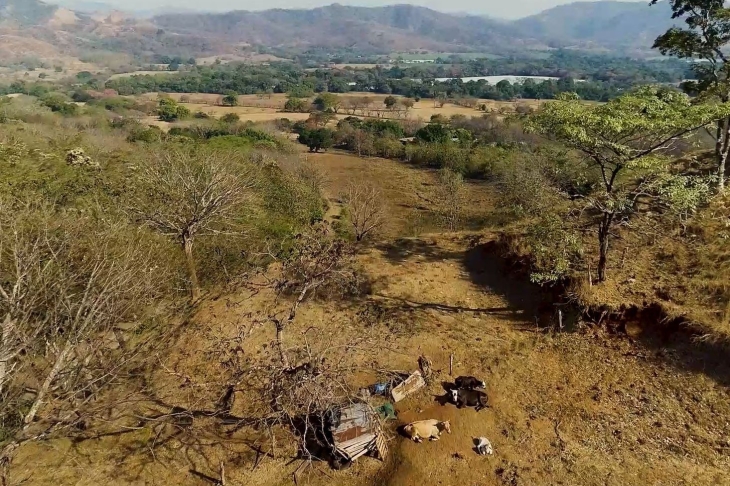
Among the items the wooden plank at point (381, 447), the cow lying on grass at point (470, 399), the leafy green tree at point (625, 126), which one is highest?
the leafy green tree at point (625, 126)

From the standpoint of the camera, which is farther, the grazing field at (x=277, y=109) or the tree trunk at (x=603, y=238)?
the grazing field at (x=277, y=109)

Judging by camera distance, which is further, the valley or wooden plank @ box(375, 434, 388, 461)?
wooden plank @ box(375, 434, 388, 461)

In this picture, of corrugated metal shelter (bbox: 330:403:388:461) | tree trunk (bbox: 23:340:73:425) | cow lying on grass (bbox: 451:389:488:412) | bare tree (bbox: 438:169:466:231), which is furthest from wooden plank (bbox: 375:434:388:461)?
bare tree (bbox: 438:169:466:231)

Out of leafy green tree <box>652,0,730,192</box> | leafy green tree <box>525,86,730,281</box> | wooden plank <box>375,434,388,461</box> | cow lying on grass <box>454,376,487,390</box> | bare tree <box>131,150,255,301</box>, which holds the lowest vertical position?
wooden plank <box>375,434,388,461</box>

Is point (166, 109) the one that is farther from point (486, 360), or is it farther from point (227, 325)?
point (486, 360)

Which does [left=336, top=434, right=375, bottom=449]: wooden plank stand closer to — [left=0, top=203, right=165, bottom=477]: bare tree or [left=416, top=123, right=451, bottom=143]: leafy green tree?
[left=0, top=203, right=165, bottom=477]: bare tree

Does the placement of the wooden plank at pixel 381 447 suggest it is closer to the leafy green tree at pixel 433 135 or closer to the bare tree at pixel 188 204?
the bare tree at pixel 188 204

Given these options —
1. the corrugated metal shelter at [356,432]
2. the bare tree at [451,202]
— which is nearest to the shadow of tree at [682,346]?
the corrugated metal shelter at [356,432]

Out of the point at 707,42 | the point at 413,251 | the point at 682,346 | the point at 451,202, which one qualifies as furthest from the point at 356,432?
the point at 451,202
